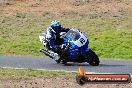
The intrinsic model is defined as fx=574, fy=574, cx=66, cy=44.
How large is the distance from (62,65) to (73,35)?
1.11 metres

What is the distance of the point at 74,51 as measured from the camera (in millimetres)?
19031

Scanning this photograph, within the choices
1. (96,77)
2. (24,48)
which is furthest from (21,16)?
(96,77)

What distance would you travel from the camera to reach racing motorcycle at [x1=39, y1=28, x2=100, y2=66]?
61.9 ft

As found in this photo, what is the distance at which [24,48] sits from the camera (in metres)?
24.7

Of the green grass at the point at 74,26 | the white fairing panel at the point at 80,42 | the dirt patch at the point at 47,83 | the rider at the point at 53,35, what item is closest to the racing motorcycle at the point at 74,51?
the white fairing panel at the point at 80,42

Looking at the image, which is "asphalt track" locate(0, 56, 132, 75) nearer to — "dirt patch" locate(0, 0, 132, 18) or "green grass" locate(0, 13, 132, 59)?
"green grass" locate(0, 13, 132, 59)

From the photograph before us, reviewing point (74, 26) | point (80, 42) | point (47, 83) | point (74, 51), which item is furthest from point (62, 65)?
point (74, 26)

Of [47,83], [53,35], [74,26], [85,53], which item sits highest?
[47,83]

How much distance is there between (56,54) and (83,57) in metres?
0.94

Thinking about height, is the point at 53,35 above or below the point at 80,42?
above

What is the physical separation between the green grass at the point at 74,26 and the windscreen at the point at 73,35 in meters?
3.76

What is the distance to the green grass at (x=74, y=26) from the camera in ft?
79.1

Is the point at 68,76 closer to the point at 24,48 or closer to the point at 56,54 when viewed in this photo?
the point at 56,54

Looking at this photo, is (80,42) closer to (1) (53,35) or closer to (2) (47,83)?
(1) (53,35)
